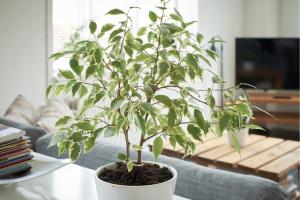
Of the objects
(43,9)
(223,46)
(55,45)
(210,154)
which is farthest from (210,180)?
(223,46)

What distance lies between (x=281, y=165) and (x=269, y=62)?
2840mm

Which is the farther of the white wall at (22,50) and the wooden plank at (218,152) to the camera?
the white wall at (22,50)

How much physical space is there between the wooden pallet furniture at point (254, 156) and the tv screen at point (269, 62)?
2.16 metres

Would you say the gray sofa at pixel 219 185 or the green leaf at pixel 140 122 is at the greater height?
the green leaf at pixel 140 122

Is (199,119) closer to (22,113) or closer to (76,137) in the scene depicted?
(76,137)

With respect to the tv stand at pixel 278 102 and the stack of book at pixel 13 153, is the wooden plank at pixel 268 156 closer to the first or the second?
the stack of book at pixel 13 153

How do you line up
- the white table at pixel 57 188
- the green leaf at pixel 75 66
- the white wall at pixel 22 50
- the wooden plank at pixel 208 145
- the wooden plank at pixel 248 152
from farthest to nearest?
the white wall at pixel 22 50, the wooden plank at pixel 208 145, the wooden plank at pixel 248 152, the white table at pixel 57 188, the green leaf at pixel 75 66

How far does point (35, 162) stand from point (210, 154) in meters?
1.42

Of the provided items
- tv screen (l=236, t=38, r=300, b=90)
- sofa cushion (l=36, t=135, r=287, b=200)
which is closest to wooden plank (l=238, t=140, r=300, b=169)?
sofa cushion (l=36, t=135, r=287, b=200)

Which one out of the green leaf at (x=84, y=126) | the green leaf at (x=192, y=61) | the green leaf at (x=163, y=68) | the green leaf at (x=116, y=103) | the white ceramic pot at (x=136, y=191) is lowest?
the white ceramic pot at (x=136, y=191)

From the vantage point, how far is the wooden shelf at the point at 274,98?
4.47 m

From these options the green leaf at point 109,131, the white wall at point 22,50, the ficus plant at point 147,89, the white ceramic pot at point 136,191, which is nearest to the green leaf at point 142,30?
the ficus plant at point 147,89

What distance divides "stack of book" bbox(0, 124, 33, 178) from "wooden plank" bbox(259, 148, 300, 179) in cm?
141

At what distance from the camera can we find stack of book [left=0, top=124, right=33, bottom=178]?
41.5 inches
